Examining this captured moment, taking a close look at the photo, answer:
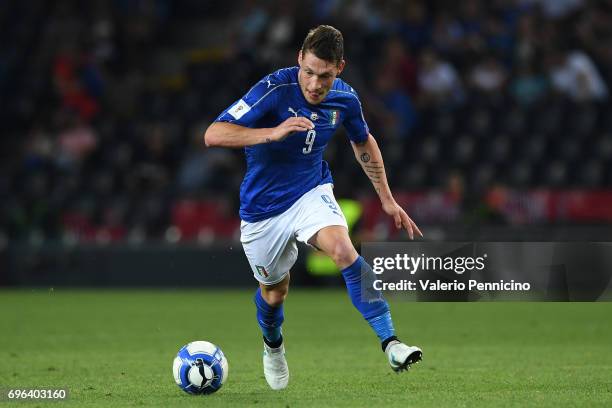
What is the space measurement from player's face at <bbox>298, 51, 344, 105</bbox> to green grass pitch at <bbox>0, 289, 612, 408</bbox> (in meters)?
1.72

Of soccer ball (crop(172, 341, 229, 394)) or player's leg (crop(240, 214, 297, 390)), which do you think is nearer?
soccer ball (crop(172, 341, 229, 394))

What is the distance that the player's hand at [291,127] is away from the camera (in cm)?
677

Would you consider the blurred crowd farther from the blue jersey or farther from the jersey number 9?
the jersey number 9

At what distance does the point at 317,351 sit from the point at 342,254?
10.5ft

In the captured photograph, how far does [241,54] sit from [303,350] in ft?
28.9

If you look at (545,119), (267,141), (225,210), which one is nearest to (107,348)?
(267,141)

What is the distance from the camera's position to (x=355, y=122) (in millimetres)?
7730

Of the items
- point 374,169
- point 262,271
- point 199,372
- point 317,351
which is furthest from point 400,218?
point 317,351

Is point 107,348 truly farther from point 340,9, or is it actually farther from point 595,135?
point 340,9

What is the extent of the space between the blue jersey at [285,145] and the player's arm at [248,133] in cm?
18

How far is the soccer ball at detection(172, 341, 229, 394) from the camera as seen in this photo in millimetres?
7459

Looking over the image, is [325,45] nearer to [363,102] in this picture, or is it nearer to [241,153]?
[363,102]

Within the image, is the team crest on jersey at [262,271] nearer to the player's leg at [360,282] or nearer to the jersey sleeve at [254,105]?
the player's leg at [360,282]

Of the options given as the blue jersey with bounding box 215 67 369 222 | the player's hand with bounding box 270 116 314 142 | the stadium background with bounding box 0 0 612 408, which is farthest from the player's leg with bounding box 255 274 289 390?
the stadium background with bounding box 0 0 612 408
